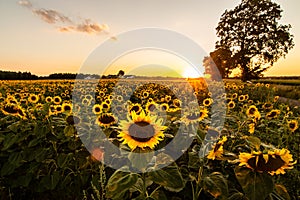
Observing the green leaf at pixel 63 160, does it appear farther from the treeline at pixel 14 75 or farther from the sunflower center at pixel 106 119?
the treeline at pixel 14 75

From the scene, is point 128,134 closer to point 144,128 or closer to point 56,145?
point 144,128

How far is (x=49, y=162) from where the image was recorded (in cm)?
275

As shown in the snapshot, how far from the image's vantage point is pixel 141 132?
1584 millimetres

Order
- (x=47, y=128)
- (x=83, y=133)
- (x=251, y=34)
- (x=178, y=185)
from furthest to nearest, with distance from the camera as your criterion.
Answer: (x=251, y=34)
(x=47, y=128)
(x=83, y=133)
(x=178, y=185)

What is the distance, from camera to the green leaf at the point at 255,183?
3.94 ft

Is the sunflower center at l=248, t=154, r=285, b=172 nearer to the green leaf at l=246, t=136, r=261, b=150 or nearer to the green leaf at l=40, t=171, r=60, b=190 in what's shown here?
the green leaf at l=246, t=136, r=261, b=150

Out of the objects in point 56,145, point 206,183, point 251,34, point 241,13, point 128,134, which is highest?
point 241,13

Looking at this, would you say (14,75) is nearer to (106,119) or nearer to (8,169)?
(8,169)

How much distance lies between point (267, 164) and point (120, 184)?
0.72 m

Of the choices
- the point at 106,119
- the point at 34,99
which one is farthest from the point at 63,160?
the point at 34,99

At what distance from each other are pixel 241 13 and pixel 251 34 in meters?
2.64

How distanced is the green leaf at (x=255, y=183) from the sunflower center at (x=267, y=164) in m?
0.03

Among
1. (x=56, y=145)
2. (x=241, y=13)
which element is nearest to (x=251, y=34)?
(x=241, y=13)

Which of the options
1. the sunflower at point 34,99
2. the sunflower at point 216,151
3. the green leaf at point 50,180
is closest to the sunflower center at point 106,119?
the green leaf at point 50,180
